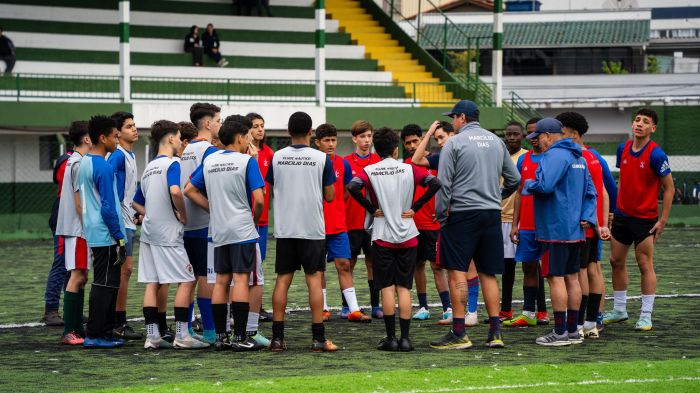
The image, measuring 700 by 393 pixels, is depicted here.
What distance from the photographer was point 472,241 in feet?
32.8

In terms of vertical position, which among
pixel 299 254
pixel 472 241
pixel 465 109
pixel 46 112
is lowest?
pixel 299 254

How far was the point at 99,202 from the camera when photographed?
10.2 m

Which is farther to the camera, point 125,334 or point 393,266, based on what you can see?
point 125,334

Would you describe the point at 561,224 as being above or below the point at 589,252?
above

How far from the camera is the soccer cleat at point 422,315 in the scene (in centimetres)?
1208

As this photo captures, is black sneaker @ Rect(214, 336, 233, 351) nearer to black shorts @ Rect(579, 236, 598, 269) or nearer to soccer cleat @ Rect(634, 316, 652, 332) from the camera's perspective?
black shorts @ Rect(579, 236, 598, 269)

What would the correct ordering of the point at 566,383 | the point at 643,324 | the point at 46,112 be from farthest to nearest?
the point at 46,112 < the point at 643,324 < the point at 566,383

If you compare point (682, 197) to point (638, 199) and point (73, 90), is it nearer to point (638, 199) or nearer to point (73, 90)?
point (73, 90)

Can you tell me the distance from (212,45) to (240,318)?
21556 mm

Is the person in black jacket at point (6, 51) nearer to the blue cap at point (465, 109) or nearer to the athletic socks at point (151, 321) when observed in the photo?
the athletic socks at point (151, 321)

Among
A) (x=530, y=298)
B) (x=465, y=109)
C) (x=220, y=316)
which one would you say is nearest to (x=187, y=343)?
(x=220, y=316)

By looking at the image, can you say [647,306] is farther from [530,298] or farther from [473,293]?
[473,293]

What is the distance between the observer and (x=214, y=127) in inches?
418

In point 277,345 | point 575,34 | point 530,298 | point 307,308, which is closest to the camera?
point 277,345
